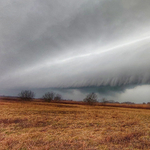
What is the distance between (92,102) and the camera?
96000 mm

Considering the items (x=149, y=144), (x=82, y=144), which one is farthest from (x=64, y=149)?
(x=149, y=144)

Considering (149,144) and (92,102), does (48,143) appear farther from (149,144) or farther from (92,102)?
(92,102)

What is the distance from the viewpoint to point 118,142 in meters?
10.2

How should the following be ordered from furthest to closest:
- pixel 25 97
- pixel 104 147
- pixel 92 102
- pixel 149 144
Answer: pixel 25 97
pixel 92 102
pixel 149 144
pixel 104 147

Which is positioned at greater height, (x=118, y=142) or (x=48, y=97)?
(x=118, y=142)

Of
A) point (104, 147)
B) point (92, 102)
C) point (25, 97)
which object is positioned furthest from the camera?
point (25, 97)

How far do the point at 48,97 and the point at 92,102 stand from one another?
47696 mm

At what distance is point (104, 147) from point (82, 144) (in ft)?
5.92

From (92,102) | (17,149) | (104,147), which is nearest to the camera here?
(17,149)

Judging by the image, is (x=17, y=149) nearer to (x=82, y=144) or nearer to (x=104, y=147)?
(x=82, y=144)

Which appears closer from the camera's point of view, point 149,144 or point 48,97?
point 149,144

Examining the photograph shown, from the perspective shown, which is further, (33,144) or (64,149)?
(33,144)

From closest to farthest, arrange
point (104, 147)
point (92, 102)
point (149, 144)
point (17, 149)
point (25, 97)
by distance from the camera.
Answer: point (17, 149)
point (104, 147)
point (149, 144)
point (92, 102)
point (25, 97)

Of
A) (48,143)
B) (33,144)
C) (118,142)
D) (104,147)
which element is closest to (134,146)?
(118,142)
